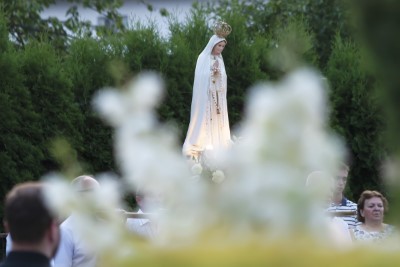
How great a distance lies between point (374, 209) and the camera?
908 centimetres

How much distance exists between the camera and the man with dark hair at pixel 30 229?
3830 millimetres

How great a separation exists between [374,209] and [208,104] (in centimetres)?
637

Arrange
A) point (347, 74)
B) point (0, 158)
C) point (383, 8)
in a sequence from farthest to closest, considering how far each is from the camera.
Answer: point (347, 74) < point (0, 158) < point (383, 8)

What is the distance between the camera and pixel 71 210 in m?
2.01

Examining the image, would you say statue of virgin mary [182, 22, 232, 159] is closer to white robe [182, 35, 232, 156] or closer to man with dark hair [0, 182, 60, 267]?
white robe [182, 35, 232, 156]

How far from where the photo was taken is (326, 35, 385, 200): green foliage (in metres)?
18.1

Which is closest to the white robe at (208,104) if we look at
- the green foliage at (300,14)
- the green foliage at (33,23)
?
the green foliage at (33,23)

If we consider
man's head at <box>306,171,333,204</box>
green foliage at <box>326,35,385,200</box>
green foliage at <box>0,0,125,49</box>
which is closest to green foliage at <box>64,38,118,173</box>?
green foliage at <box>326,35,385,200</box>

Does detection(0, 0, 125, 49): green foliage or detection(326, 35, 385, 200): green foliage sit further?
detection(0, 0, 125, 49): green foliage

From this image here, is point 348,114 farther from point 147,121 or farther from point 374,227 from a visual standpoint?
point 147,121

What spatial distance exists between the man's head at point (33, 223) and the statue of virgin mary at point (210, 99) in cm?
1094

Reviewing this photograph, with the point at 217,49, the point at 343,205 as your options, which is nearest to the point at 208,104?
the point at 217,49

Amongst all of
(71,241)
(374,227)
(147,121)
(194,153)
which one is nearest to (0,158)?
(194,153)

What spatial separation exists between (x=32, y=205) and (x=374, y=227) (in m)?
5.34
